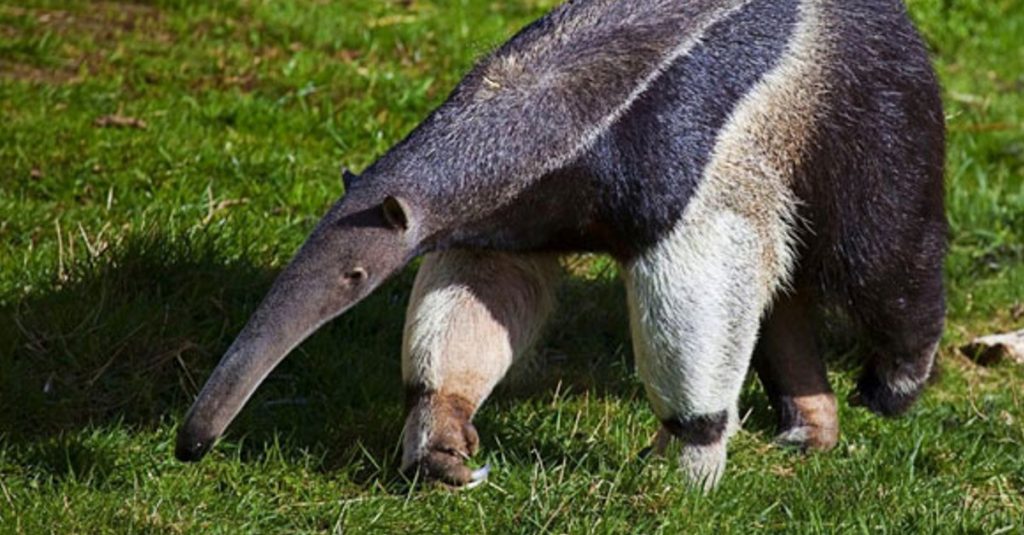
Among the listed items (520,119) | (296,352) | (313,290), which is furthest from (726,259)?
(296,352)

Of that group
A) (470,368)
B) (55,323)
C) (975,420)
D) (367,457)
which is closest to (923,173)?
(975,420)

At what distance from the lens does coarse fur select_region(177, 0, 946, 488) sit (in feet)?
15.6

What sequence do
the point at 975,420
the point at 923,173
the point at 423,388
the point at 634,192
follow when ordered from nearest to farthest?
1. the point at 634,192
2. the point at 423,388
3. the point at 923,173
4. the point at 975,420

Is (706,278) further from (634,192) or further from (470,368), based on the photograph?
(470,368)

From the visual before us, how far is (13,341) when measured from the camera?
18.8ft

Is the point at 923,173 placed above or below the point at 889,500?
above

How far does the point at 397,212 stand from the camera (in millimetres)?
4660

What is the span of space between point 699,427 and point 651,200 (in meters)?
0.78

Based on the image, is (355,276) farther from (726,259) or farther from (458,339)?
(726,259)

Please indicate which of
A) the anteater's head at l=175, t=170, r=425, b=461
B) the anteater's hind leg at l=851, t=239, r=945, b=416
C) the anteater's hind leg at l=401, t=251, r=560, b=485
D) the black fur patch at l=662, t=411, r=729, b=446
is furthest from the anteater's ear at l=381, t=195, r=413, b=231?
the anteater's hind leg at l=851, t=239, r=945, b=416

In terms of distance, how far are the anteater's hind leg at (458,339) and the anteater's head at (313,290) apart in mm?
573

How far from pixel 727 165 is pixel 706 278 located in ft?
1.05

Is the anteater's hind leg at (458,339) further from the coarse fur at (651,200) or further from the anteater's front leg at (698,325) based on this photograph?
the anteater's front leg at (698,325)

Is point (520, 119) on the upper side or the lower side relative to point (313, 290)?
upper
